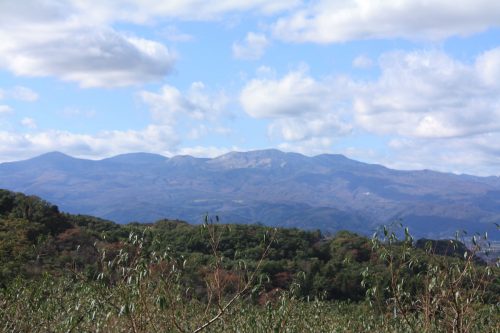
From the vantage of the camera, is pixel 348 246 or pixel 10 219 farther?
pixel 348 246

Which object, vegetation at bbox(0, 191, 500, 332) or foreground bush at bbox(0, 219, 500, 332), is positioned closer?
foreground bush at bbox(0, 219, 500, 332)

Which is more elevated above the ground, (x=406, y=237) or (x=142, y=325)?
(x=406, y=237)

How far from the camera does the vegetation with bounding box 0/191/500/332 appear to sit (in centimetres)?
791

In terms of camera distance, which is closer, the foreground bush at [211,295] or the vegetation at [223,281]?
the foreground bush at [211,295]

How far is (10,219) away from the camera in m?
37.3

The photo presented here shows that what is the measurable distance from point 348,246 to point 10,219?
27583mm

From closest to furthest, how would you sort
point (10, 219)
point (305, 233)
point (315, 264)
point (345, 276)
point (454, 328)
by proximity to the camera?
1. point (454, 328)
2. point (10, 219)
3. point (345, 276)
4. point (315, 264)
5. point (305, 233)

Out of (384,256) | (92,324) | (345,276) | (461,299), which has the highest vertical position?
(384,256)

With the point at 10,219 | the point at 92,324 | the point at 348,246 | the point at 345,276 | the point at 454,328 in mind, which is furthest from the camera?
the point at 348,246

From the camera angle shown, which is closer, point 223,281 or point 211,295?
point 211,295

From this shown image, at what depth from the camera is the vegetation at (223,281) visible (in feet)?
26.0

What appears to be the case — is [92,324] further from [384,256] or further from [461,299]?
[461,299]

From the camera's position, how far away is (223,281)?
8.48m


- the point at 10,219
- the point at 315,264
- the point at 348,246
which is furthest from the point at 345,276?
the point at 10,219
